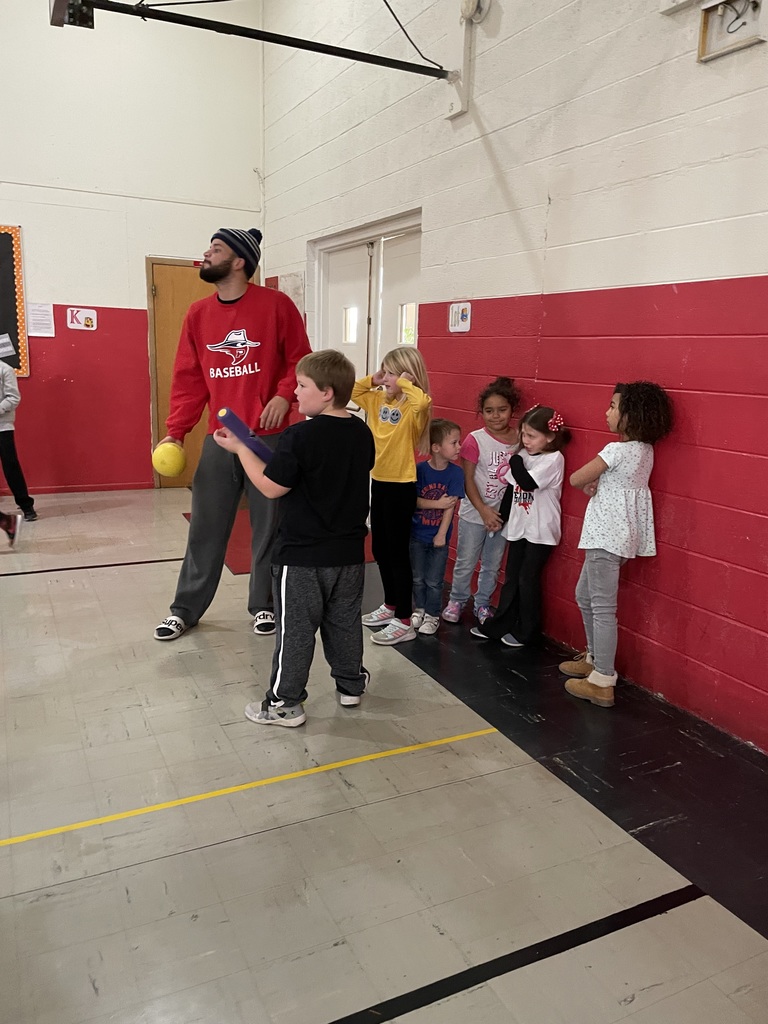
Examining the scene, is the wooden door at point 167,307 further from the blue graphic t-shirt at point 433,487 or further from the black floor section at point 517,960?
the black floor section at point 517,960

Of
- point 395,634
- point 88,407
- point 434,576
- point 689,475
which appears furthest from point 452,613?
point 88,407

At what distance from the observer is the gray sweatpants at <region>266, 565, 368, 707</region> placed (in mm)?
2467

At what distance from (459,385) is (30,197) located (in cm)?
421

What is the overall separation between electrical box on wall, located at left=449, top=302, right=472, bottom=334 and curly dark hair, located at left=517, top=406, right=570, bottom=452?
833 millimetres

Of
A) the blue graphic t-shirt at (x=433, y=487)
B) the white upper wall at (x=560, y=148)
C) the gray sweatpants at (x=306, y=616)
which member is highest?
the white upper wall at (x=560, y=148)

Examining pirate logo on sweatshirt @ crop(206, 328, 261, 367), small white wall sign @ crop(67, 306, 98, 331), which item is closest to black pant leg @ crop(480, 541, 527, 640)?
pirate logo on sweatshirt @ crop(206, 328, 261, 367)

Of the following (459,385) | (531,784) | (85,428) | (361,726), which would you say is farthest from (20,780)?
(85,428)

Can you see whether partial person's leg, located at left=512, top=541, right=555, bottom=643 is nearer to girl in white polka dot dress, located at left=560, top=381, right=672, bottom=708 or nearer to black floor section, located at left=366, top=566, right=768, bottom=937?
black floor section, located at left=366, top=566, right=768, bottom=937

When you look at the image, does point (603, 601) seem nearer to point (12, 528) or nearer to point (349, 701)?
point (349, 701)

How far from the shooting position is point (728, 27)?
2459 mm

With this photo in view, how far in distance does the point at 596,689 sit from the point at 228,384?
2.01 metres

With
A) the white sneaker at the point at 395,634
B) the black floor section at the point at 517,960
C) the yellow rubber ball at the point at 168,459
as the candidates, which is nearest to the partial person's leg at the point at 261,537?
the yellow rubber ball at the point at 168,459

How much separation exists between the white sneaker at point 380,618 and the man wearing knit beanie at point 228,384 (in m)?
0.49

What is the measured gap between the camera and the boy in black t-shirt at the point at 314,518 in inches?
92.4
